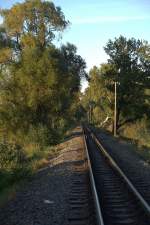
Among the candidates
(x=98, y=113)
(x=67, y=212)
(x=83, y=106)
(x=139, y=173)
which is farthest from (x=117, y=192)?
(x=83, y=106)

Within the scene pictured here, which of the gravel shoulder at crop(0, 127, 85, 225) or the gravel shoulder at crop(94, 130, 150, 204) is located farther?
the gravel shoulder at crop(94, 130, 150, 204)

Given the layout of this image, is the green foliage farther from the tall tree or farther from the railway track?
the railway track

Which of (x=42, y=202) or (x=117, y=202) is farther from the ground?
(x=117, y=202)

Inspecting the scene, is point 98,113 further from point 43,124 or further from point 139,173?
point 139,173

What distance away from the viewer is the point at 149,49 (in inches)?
2672

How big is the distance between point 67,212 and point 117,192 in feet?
9.53

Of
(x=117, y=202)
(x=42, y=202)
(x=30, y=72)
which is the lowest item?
(x=42, y=202)

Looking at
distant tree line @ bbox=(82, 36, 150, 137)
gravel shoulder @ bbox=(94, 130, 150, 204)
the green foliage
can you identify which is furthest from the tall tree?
gravel shoulder @ bbox=(94, 130, 150, 204)

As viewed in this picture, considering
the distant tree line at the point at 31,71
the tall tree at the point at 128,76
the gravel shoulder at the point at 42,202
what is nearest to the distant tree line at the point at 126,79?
the tall tree at the point at 128,76

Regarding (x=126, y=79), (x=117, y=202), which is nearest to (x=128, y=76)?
(x=126, y=79)

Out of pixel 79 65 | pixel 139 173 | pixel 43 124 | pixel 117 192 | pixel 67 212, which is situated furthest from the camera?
pixel 79 65

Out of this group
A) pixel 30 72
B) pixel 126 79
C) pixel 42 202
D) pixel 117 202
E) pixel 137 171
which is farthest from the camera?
pixel 126 79

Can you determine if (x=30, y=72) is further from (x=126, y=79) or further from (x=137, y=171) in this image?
(x=137, y=171)

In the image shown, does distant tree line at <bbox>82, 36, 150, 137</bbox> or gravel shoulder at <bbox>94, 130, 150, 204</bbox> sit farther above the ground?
distant tree line at <bbox>82, 36, 150, 137</bbox>
